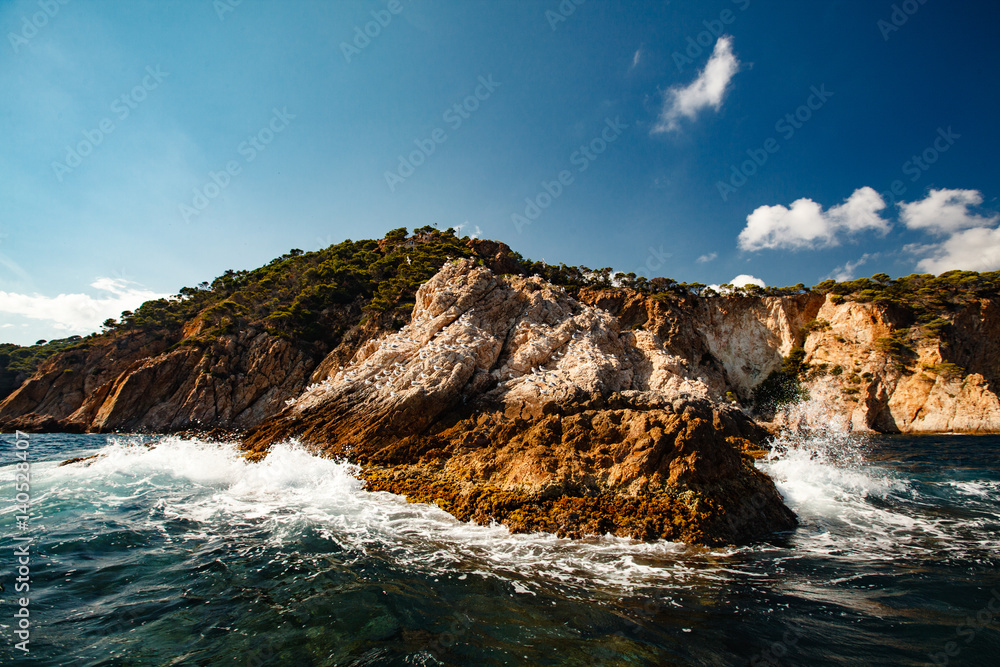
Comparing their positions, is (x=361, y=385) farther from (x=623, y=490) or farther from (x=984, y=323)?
(x=984, y=323)

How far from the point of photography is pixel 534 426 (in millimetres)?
13102

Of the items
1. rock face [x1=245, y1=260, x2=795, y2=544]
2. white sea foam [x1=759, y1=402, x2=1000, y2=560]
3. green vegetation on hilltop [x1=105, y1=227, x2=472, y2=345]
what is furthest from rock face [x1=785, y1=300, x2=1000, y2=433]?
green vegetation on hilltop [x1=105, y1=227, x2=472, y2=345]

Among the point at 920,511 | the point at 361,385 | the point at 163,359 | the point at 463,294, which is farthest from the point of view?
the point at 163,359

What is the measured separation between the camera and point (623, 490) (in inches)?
394

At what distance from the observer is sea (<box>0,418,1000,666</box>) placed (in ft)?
16.0

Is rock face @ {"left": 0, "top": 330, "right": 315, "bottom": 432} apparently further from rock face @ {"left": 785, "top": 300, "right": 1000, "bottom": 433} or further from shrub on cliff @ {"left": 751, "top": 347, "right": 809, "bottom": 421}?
rock face @ {"left": 785, "top": 300, "right": 1000, "bottom": 433}

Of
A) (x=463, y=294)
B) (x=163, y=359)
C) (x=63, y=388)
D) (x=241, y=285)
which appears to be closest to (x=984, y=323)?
(x=463, y=294)

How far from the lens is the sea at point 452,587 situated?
489 centimetres

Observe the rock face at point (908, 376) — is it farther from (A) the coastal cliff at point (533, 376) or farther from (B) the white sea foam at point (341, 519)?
(B) the white sea foam at point (341, 519)

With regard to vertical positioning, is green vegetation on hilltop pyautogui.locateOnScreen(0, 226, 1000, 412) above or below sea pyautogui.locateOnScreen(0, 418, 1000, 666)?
above

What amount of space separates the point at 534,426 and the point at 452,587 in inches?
273

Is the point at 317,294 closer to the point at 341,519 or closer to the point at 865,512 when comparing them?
the point at 341,519

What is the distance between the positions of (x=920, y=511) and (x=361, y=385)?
19.5 m

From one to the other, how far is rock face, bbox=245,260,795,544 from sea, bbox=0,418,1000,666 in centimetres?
84
